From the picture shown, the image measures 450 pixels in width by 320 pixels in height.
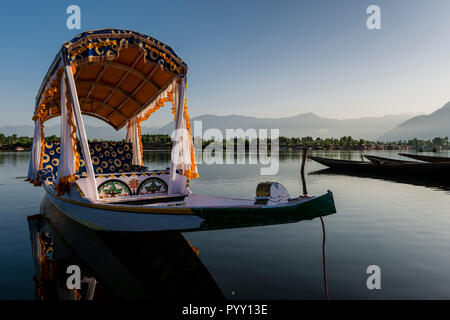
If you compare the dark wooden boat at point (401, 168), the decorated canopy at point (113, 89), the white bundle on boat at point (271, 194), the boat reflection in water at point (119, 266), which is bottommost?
the boat reflection in water at point (119, 266)

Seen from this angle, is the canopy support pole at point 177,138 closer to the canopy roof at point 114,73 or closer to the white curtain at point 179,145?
the white curtain at point 179,145

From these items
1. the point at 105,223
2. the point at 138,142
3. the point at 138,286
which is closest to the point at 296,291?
the point at 138,286

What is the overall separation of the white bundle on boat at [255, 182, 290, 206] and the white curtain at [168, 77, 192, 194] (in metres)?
3.05

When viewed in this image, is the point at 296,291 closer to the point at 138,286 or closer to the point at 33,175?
the point at 138,286

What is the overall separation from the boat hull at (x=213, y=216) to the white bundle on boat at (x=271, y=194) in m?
0.24

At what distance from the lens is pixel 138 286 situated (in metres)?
4.28

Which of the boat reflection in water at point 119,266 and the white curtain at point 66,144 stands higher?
the white curtain at point 66,144

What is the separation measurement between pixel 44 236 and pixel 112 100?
498 centimetres

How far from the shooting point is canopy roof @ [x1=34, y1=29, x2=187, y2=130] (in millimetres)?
5590

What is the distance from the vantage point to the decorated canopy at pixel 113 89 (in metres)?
5.55

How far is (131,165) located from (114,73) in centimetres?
352

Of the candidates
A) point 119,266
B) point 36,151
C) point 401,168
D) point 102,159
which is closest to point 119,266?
point 119,266

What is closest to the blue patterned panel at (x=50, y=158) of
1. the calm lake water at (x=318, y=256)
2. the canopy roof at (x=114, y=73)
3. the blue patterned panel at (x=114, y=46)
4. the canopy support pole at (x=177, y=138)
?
the canopy roof at (x=114, y=73)

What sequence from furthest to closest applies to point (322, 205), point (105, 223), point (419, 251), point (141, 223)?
point (419, 251)
point (105, 223)
point (141, 223)
point (322, 205)
